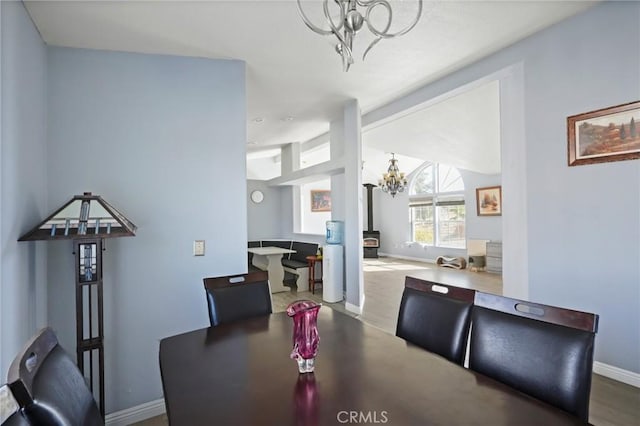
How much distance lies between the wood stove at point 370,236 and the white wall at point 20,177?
8.91 metres

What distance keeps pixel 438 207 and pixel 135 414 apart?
29.1ft

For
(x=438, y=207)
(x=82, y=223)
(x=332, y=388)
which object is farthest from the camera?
(x=438, y=207)

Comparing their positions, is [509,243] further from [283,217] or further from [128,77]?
[283,217]

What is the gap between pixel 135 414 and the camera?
2293 mm

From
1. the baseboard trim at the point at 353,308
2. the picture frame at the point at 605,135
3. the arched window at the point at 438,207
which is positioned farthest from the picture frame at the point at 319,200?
the picture frame at the point at 605,135

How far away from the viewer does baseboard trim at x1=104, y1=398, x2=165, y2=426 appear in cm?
222

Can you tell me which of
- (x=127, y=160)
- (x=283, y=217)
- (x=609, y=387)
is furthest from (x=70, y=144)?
(x=283, y=217)

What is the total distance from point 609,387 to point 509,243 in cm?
124

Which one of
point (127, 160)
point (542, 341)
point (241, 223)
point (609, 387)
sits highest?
point (127, 160)

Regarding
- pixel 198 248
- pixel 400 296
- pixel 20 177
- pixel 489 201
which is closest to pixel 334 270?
pixel 400 296

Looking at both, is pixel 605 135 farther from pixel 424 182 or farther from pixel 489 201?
pixel 424 182

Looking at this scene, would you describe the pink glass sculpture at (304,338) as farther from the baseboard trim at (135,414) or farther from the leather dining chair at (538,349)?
the baseboard trim at (135,414)

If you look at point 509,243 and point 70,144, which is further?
point 509,243

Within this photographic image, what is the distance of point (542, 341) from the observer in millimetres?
1129
